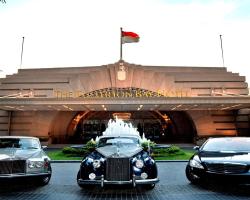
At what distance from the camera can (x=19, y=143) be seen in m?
9.80

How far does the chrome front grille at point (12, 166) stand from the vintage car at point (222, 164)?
4.87m

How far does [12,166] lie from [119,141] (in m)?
3.20

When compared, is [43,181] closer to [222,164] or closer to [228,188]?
[222,164]

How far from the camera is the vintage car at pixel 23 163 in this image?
8.12 meters

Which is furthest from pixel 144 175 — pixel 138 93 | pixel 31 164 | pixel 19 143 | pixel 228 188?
pixel 138 93

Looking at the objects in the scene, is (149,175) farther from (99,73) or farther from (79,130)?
(79,130)

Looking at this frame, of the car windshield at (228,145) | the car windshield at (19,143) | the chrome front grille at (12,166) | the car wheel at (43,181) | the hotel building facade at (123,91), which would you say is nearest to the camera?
the chrome front grille at (12,166)

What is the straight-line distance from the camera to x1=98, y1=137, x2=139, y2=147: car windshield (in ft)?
30.2

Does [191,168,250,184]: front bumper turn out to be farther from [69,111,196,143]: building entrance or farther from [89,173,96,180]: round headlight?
[69,111,196,143]: building entrance

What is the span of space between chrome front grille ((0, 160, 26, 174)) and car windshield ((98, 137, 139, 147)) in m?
2.36

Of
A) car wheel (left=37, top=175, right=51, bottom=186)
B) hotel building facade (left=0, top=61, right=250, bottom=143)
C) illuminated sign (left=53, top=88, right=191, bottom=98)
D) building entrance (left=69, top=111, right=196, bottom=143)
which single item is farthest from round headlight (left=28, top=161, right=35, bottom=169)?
building entrance (left=69, top=111, right=196, bottom=143)

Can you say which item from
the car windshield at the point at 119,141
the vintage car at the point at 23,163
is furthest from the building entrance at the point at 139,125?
the vintage car at the point at 23,163

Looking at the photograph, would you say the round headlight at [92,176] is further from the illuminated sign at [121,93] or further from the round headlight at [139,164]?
the illuminated sign at [121,93]

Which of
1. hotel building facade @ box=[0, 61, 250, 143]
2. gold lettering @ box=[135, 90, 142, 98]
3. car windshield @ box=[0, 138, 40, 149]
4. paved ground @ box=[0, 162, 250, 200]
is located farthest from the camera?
hotel building facade @ box=[0, 61, 250, 143]
